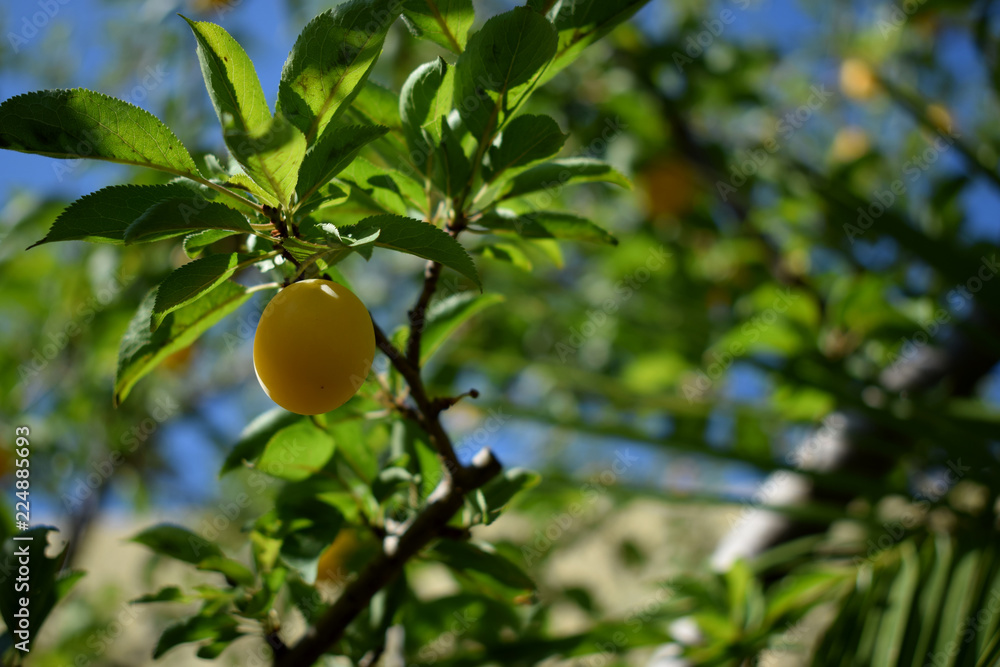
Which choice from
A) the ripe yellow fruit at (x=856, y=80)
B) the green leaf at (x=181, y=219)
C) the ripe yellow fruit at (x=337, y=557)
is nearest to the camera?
the green leaf at (x=181, y=219)

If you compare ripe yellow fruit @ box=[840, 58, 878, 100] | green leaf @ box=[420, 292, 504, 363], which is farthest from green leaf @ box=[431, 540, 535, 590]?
ripe yellow fruit @ box=[840, 58, 878, 100]

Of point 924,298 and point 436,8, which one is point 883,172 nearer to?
point 924,298

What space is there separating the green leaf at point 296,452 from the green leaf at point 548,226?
0.61 feet

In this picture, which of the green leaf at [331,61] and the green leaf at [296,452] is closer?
the green leaf at [331,61]

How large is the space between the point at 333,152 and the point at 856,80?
1.97 m

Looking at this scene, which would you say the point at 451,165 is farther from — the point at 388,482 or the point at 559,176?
the point at 388,482

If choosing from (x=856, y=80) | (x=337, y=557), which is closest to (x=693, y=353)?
(x=337, y=557)

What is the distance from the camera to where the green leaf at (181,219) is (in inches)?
12.5

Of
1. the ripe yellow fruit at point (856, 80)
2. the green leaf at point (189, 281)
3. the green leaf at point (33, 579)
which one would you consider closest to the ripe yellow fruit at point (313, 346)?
the green leaf at point (189, 281)

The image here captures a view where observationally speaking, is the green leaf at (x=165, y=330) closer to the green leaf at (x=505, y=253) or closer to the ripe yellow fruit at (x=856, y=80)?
the green leaf at (x=505, y=253)

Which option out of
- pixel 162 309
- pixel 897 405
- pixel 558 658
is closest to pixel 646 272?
pixel 897 405

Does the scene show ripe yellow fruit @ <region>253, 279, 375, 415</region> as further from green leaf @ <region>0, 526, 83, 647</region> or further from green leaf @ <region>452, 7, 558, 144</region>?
green leaf @ <region>0, 526, 83, 647</region>

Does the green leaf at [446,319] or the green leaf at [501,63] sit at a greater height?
the green leaf at [501,63]

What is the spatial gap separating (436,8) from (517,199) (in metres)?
0.13
